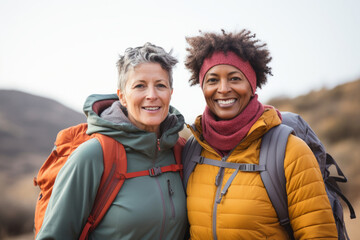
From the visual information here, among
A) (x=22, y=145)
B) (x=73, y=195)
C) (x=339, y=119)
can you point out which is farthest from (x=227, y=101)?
(x=22, y=145)

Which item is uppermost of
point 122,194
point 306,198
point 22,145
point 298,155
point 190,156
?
point 298,155

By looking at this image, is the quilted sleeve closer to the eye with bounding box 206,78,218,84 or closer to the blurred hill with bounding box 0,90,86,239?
the eye with bounding box 206,78,218,84

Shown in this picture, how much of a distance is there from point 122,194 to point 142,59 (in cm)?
120

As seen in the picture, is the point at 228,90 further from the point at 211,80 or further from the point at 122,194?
the point at 122,194

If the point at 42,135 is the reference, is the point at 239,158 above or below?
above

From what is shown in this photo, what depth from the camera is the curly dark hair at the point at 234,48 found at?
2893 mm

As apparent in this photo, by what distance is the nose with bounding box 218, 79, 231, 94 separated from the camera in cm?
284

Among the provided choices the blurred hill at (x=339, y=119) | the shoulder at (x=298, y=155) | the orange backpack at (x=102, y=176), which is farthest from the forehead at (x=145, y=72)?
the blurred hill at (x=339, y=119)

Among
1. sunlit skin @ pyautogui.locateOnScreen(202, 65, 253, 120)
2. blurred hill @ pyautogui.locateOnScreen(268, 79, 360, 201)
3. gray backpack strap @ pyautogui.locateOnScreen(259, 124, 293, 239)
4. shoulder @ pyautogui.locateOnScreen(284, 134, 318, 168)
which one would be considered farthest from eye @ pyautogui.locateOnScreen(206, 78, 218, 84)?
blurred hill @ pyautogui.locateOnScreen(268, 79, 360, 201)

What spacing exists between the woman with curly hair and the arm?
923 millimetres

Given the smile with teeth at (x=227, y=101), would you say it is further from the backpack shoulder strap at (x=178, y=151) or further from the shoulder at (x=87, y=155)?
the shoulder at (x=87, y=155)

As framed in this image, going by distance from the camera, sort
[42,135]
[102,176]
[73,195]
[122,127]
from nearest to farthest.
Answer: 1. [73,195]
2. [102,176]
3. [122,127]
4. [42,135]

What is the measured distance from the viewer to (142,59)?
2.70 metres

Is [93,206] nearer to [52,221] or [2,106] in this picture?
[52,221]
